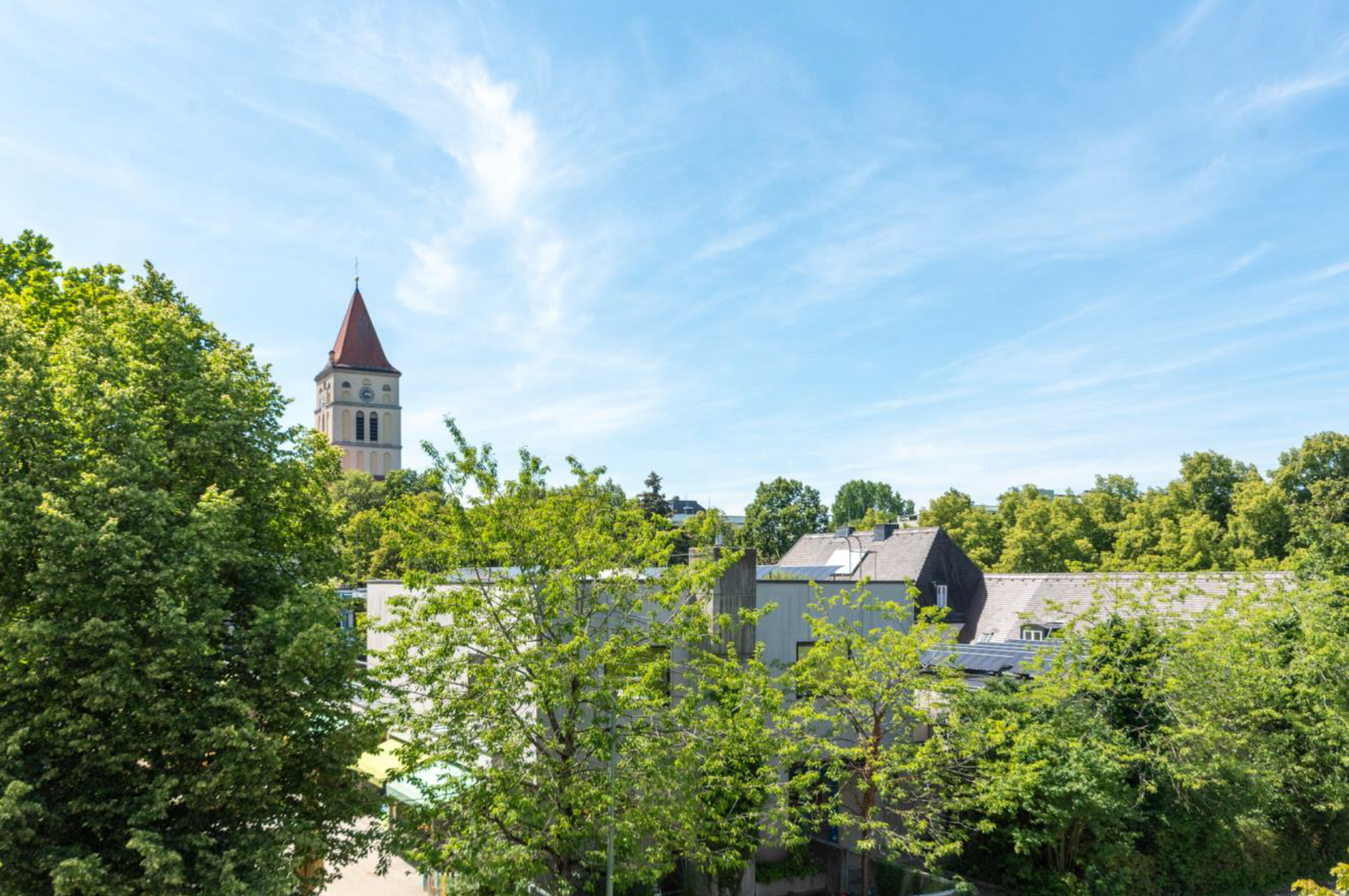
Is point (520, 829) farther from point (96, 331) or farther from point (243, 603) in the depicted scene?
point (96, 331)

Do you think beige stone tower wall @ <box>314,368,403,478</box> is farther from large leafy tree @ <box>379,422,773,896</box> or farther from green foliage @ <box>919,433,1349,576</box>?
large leafy tree @ <box>379,422,773,896</box>

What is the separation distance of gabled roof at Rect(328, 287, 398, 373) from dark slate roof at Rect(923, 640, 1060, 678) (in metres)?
96.2

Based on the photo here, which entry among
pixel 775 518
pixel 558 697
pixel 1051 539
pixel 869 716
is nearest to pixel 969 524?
pixel 1051 539

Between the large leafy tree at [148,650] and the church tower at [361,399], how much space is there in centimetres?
9676

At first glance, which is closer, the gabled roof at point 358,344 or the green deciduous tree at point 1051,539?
the green deciduous tree at point 1051,539

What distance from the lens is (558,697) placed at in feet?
43.8

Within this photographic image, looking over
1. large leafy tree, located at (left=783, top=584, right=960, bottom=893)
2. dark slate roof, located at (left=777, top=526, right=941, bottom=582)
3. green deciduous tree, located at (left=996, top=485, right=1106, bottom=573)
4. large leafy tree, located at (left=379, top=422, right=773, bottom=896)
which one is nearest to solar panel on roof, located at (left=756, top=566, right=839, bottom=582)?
dark slate roof, located at (left=777, top=526, right=941, bottom=582)

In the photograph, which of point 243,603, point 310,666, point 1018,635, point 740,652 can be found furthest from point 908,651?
point 1018,635

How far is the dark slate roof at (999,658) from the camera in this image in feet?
67.2

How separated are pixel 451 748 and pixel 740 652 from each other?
7155 mm

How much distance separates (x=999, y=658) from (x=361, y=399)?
9904 centimetres

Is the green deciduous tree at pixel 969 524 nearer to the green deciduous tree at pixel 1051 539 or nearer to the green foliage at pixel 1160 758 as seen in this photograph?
the green deciduous tree at pixel 1051 539

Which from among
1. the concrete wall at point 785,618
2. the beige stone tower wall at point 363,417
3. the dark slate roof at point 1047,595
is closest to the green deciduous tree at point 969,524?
the dark slate roof at point 1047,595

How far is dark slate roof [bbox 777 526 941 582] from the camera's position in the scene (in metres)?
37.4
